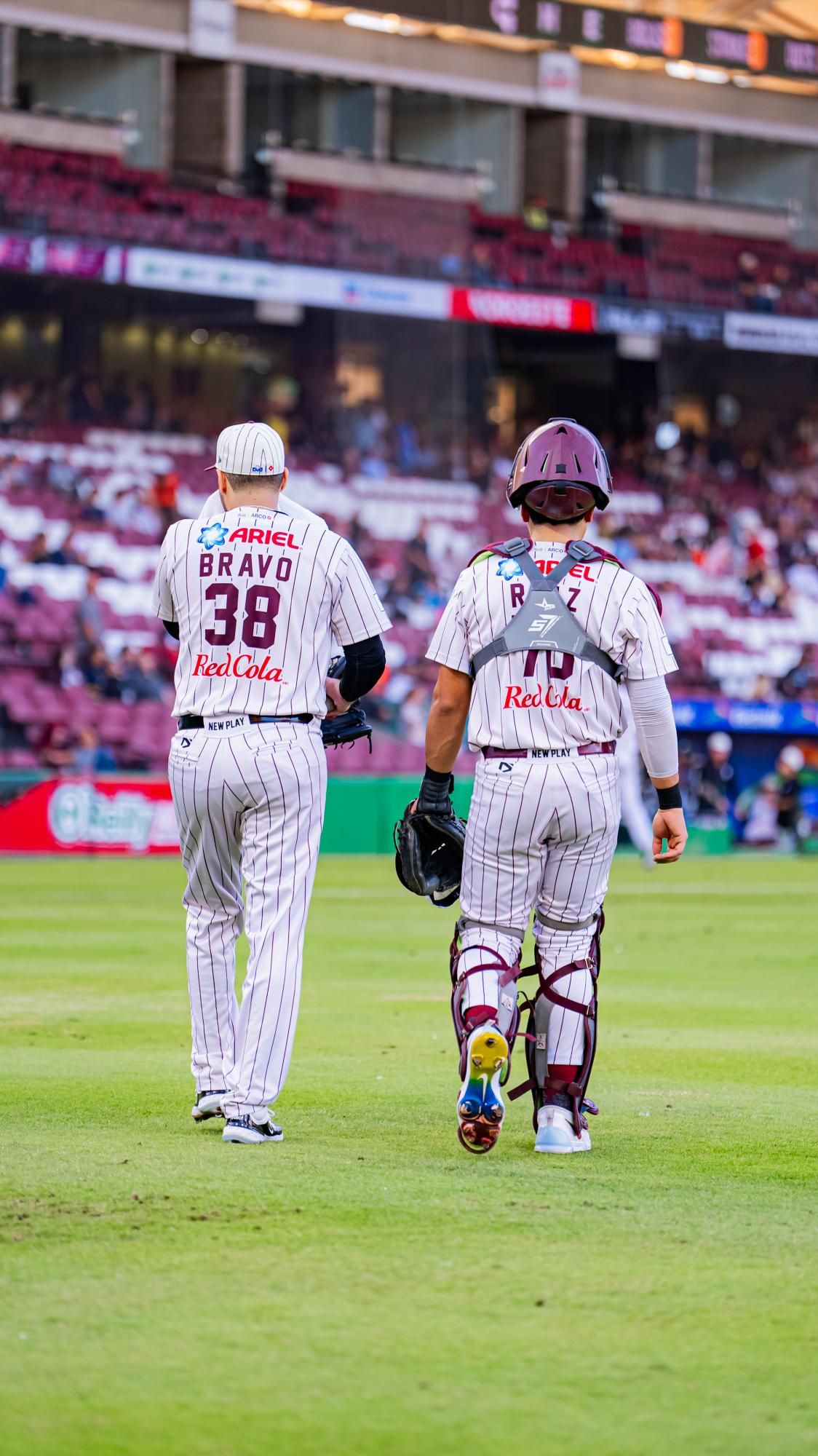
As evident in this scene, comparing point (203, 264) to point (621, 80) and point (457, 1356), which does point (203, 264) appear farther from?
point (457, 1356)

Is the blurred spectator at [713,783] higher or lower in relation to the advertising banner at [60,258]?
lower

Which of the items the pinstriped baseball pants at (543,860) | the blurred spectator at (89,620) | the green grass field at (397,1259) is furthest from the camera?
the blurred spectator at (89,620)

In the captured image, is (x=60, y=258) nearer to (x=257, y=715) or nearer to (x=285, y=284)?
(x=285, y=284)

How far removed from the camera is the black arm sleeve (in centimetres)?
626

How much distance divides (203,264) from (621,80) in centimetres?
1443

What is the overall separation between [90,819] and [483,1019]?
20248 mm

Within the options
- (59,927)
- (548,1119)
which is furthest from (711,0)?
(548,1119)

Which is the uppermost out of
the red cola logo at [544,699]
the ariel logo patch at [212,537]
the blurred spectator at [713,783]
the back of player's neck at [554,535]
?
the back of player's neck at [554,535]

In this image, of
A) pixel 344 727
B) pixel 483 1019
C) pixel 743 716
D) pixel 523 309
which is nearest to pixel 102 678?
pixel 743 716

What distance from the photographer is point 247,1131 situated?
6.00 metres

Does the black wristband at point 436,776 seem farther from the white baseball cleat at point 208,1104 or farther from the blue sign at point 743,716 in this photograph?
the blue sign at point 743,716

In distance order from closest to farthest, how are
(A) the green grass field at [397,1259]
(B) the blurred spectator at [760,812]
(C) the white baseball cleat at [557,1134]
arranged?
(A) the green grass field at [397,1259] → (C) the white baseball cleat at [557,1134] → (B) the blurred spectator at [760,812]

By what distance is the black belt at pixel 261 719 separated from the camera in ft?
19.9

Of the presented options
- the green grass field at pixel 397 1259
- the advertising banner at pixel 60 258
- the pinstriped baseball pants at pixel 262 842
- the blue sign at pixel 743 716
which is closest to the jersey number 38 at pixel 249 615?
the pinstriped baseball pants at pixel 262 842
